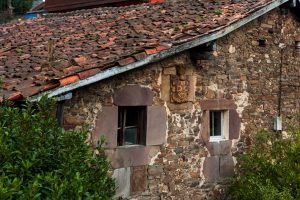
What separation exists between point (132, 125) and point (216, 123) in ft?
5.89

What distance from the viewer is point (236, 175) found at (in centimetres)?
780

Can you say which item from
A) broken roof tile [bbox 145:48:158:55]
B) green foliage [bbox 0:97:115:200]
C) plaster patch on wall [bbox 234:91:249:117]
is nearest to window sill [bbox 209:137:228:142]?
plaster patch on wall [bbox 234:91:249:117]

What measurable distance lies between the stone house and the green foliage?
2.88 ft

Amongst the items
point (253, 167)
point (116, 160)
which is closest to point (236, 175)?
point (253, 167)

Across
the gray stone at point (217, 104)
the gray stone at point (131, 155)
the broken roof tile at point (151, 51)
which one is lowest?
the gray stone at point (131, 155)

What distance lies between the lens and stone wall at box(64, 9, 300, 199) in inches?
260

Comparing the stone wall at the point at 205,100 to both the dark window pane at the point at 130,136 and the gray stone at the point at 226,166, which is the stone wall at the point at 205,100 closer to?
the gray stone at the point at 226,166

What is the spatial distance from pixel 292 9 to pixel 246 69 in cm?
190

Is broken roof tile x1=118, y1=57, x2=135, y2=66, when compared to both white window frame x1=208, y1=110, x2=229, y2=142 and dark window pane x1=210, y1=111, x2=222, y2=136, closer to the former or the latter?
dark window pane x1=210, y1=111, x2=222, y2=136

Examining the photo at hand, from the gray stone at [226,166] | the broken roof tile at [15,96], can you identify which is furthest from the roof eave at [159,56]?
the gray stone at [226,166]

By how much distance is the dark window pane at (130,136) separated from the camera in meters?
6.79

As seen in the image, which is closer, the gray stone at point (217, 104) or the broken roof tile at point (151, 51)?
the broken roof tile at point (151, 51)

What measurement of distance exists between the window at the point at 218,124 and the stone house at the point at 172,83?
0.06 feet

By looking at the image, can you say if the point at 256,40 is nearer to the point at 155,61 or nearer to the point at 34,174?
the point at 155,61
